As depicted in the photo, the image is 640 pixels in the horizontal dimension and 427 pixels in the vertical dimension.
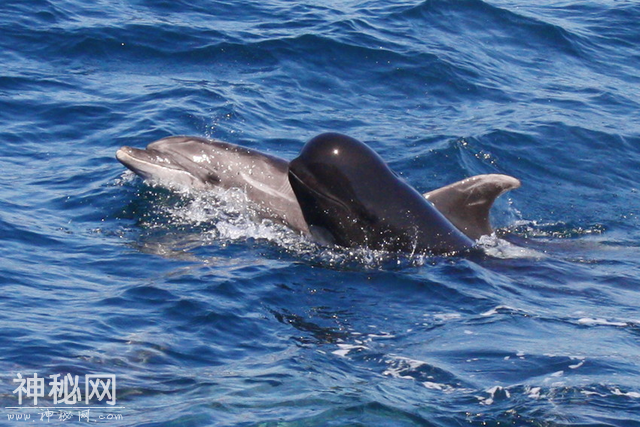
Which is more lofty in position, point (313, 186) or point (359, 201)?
point (313, 186)

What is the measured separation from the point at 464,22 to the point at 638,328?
630 inches

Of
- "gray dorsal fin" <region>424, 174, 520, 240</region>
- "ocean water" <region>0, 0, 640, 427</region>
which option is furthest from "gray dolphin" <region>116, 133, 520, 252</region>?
"ocean water" <region>0, 0, 640, 427</region>

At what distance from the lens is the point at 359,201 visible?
11484 mm

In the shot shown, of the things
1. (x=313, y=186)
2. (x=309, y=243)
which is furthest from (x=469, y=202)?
(x=313, y=186)

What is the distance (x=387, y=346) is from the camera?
913 centimetres

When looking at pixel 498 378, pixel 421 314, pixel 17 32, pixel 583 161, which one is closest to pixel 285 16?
pixel 17 32

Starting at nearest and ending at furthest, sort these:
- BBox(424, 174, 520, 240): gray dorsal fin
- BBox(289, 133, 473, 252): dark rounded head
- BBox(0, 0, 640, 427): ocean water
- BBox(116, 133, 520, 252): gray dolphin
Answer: BBox(0, 0, 640, 427): ocean water
BBox(289, 133, 473, 252): dark rounded head
BBox(116, 133, 520, 252): gray dolphin
BBox(424, 174, 520, 240): gray dorsal fin

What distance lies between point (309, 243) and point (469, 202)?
2337 millimetres

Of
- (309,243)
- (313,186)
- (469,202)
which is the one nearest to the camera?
(313,186)

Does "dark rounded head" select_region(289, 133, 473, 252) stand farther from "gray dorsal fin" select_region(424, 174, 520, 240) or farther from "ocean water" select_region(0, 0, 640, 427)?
"gray dorsal fin" select_region(424, 174, 520, 240)

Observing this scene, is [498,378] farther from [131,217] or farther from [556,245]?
[131,217]

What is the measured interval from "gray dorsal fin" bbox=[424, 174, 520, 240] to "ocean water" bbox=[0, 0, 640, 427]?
1.19 ft

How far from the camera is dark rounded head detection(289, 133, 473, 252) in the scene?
447 inches

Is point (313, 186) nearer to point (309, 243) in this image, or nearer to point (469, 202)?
point (309, 243)
